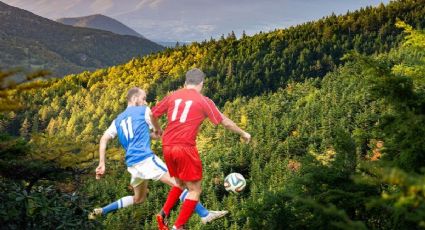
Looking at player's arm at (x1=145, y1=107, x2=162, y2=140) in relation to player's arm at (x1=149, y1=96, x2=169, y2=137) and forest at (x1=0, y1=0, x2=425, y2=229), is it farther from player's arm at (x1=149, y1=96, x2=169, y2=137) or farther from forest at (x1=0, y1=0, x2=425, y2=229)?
forest at (x1=0, y1=0, x2=425, y2=229)

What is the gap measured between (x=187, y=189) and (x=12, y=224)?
196cm

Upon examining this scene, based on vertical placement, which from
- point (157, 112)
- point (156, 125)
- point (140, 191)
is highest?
point (157, 112)

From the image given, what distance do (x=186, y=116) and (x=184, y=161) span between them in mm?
497

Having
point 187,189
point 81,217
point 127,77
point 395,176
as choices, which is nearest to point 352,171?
point 187,189

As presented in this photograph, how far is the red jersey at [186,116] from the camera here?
5.44 m

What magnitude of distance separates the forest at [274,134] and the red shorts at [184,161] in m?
0.64

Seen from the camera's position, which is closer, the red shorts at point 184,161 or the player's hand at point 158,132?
the red shorts at point 184,161

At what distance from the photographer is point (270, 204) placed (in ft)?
15.7

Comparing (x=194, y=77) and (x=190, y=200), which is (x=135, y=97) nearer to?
(x=194, y=77)

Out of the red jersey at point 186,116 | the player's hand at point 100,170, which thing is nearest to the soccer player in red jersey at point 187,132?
the red jersey at point 186,116

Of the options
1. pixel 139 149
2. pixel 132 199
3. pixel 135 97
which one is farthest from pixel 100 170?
pixel 135 97

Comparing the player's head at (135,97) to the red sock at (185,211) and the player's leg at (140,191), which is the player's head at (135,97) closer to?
the player's leg at (140,191)

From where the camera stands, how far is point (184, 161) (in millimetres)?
5418

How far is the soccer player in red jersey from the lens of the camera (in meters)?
5.43
